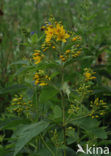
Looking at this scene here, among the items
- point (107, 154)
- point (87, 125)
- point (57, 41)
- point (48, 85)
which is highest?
point (57, 41)

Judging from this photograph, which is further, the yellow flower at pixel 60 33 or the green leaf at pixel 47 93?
the green leaf at pixel 47 93

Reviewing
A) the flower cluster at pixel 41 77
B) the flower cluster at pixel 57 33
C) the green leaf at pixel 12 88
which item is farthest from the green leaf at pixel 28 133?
the green leaf at pixel 12 88

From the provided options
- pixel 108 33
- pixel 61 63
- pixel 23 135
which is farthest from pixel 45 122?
pixel 108 33

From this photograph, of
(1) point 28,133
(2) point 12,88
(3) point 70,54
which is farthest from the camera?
(2) point 12,88

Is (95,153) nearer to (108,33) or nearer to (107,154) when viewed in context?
(107,154)

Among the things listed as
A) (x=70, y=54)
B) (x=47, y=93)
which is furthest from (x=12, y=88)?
(x=70, y=54)

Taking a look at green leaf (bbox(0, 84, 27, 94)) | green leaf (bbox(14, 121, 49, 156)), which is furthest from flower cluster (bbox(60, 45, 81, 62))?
green leaf (bbox(0, 84, 27, 94))

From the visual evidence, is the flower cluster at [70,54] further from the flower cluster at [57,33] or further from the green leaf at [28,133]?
the green leaf at [28,133]

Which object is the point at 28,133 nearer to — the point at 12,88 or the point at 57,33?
the point at 57,33

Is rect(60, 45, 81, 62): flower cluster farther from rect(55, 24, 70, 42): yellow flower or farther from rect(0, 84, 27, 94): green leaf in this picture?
rect(0, 84, 27, 94): green leaf

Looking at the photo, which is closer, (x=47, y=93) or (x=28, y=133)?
(x=28, y=133)

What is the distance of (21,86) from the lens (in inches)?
48.4

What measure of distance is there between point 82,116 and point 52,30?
0.31 m

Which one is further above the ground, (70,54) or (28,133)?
(70,54)
